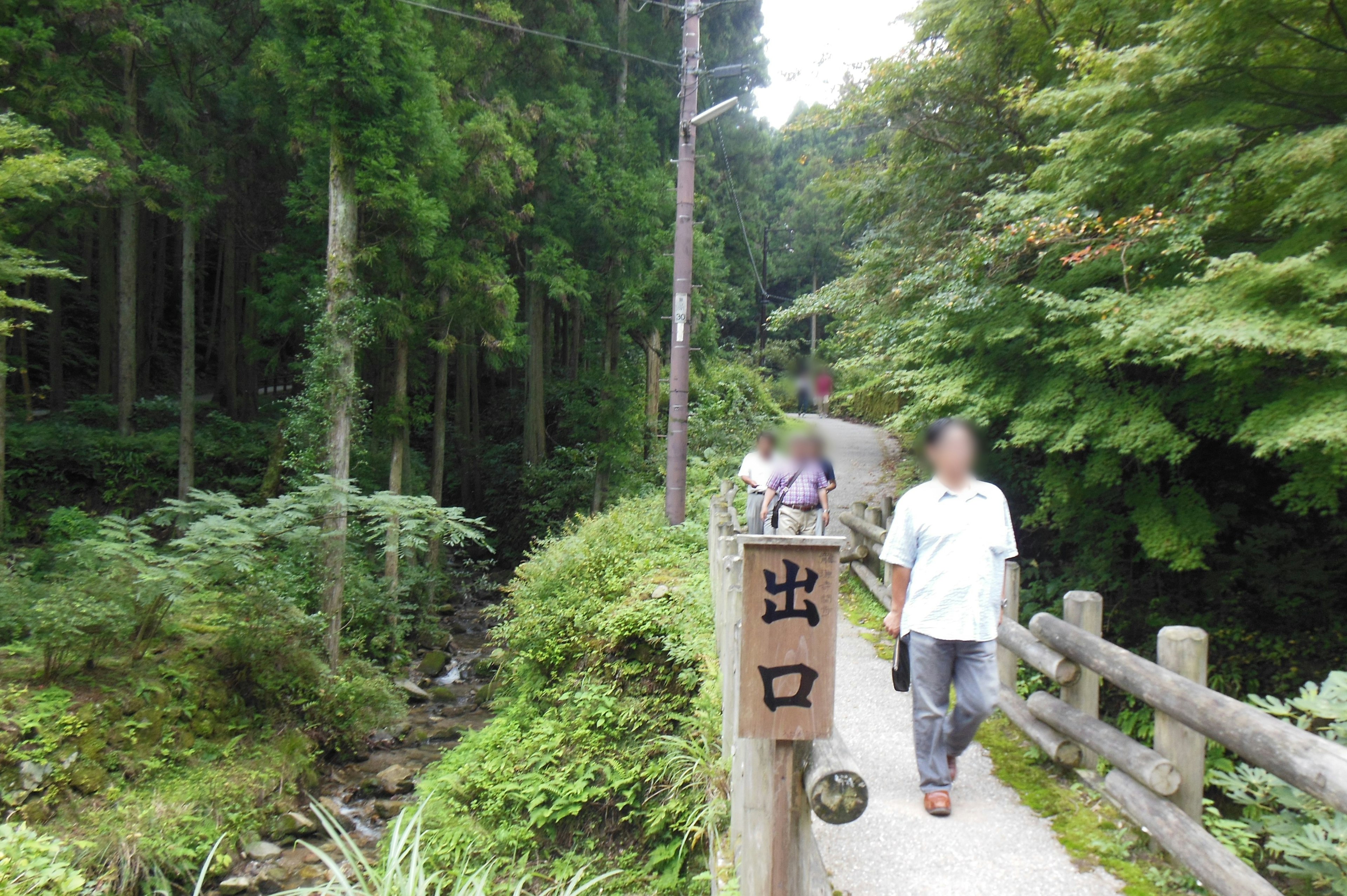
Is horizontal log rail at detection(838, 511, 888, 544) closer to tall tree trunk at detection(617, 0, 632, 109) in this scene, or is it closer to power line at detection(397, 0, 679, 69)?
power line at detection(397, 0, 679, 69)

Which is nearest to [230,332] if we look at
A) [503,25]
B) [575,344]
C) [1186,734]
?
[575,344]

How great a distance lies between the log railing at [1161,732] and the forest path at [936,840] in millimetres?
416

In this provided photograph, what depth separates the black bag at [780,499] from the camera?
→ 7422mm

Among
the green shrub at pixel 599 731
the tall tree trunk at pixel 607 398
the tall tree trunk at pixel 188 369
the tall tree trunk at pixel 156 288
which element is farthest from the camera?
the tall tree trunk at pixel 156 288

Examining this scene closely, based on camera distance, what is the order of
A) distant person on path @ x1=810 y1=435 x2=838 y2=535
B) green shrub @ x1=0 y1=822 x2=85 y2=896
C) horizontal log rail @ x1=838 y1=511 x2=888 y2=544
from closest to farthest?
green shrub @ x1=0 y1=822 x2=85 y2=896, distant person on path @ x1=810 y1=435 x2=838 y2=535, horizontal log rail @ x1=838 y1=511 x2=888 y2=544

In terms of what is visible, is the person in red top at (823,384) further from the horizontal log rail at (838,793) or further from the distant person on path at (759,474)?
the horizontal log rail at (838,793)

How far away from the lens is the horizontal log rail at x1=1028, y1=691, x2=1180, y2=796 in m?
3.72

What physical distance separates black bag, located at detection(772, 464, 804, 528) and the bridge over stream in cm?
Result: 145

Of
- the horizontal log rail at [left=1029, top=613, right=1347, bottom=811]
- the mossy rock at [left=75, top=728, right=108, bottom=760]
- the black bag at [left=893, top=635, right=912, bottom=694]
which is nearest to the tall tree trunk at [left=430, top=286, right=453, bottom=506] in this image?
the mossy rock at [left=75, top=728, right=108, bottom=760]

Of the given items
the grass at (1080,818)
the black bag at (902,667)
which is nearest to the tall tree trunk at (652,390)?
the grass at (1080,818)

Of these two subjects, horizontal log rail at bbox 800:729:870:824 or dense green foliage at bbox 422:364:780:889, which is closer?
horizontal log rail at bbox 800:729:870:824

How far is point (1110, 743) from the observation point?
4176mm

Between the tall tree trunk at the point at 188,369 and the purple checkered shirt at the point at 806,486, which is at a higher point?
the tall tree trunk at the point at 188,369

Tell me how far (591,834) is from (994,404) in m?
5.39
